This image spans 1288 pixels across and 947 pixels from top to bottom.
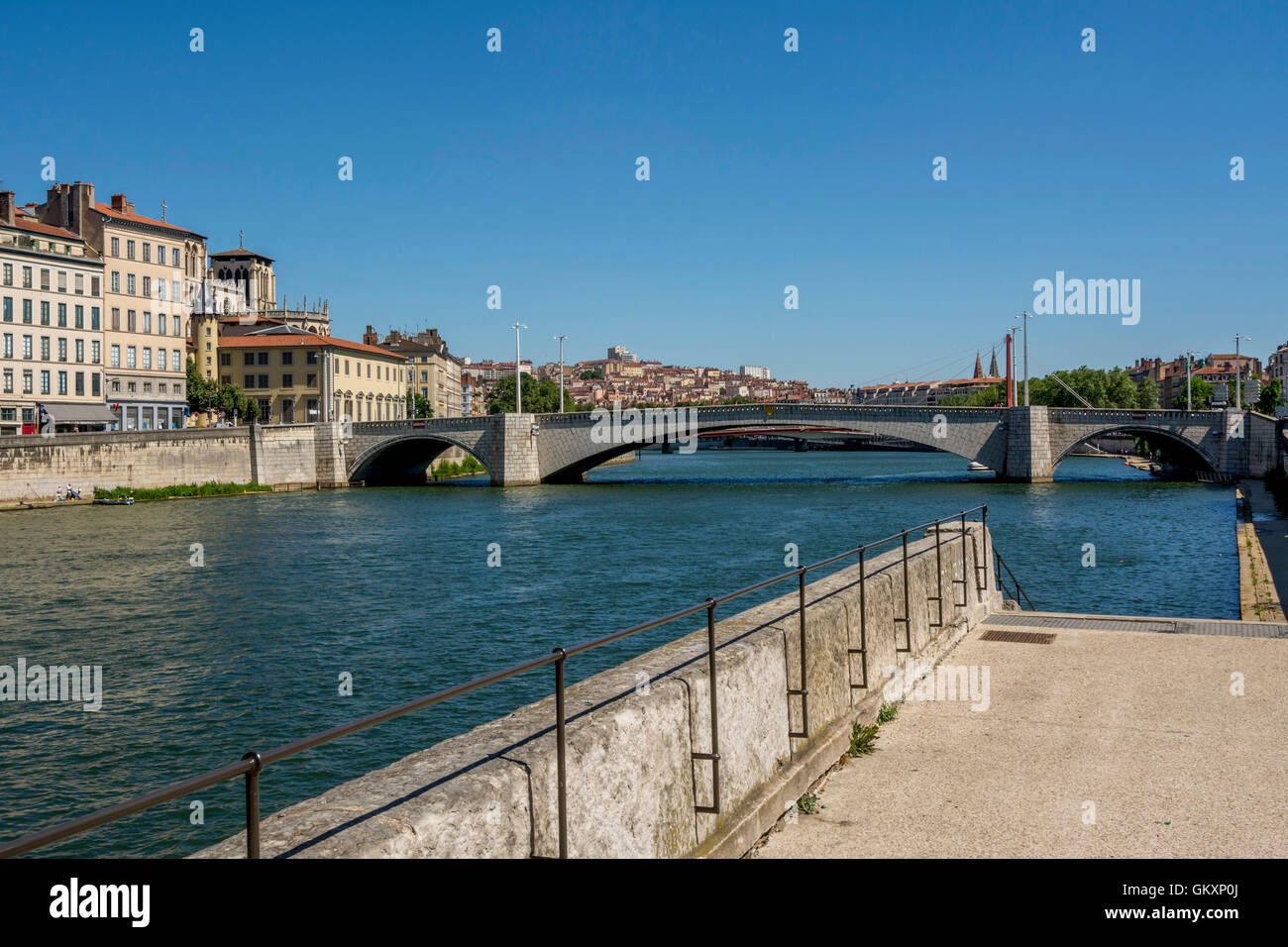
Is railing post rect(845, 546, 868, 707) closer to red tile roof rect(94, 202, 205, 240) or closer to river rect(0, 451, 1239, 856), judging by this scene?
river rect(0, 451, 1239, 856)

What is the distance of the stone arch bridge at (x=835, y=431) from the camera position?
63.3 meters

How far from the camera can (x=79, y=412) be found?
214ft

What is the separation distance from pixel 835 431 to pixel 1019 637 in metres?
57.4

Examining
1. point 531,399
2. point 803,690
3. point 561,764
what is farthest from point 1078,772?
point 531,399

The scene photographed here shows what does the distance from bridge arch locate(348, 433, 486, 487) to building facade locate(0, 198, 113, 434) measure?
16.1 m

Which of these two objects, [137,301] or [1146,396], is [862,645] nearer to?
[137,301]

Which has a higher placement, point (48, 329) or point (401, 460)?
point (48, 329)

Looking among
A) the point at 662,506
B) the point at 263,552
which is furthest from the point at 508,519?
the point at 263,552

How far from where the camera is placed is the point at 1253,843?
5410 millimetres

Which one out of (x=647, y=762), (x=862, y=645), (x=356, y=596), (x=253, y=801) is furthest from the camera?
(x=356, y=596)

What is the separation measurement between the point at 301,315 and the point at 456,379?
43216 mm

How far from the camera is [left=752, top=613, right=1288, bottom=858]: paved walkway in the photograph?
221 inches
